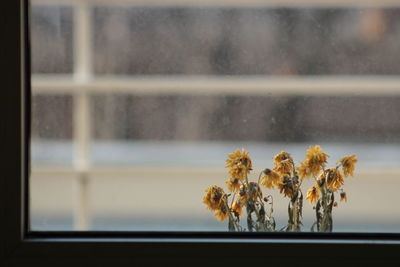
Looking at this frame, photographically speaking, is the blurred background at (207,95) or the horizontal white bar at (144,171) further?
the horizontal white bar at (144,171)

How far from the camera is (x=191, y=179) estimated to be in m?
1.55

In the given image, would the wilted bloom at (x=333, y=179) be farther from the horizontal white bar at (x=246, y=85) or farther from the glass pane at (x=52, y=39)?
the glass pane at (x=52, y=39)

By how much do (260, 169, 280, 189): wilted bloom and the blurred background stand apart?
107 millimetres

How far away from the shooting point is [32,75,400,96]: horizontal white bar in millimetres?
1481

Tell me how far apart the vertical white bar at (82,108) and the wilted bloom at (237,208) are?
527 millimetres

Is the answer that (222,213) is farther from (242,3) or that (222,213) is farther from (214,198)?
(242,3)

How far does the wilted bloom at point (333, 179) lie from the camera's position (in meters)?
1.22

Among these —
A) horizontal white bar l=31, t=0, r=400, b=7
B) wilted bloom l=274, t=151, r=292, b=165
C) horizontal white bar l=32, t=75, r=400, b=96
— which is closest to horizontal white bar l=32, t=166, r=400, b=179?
horizontal white bar l=32, t=75, r=400, b=96

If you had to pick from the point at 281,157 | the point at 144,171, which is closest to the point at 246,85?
the point at 281,157

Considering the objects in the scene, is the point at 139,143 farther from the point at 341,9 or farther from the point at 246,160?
the point at 341,9
